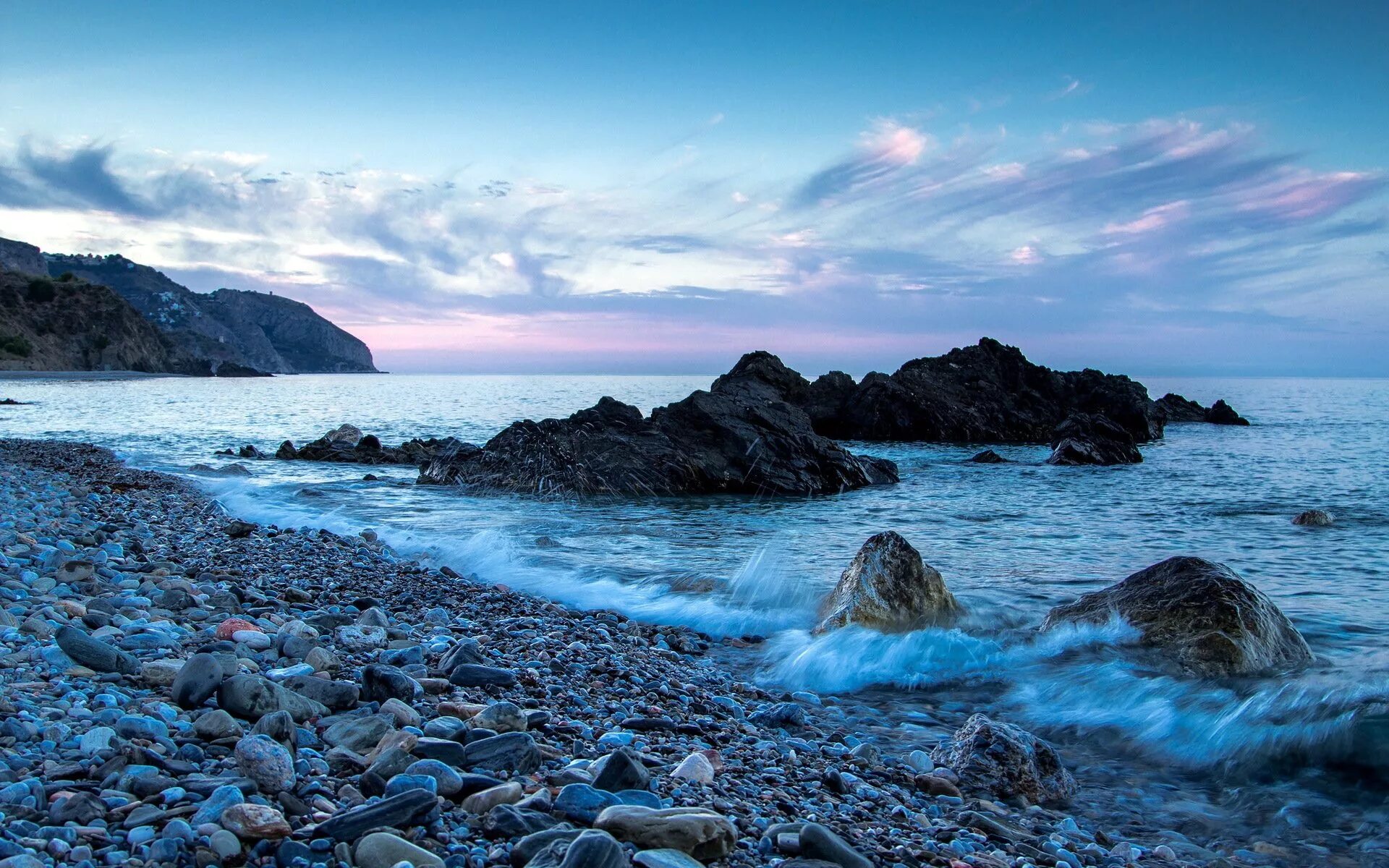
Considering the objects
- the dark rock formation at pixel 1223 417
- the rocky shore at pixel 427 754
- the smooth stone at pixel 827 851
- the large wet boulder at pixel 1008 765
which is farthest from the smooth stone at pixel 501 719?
the dark rock formation at pixel 1223 417

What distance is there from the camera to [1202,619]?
7.25m

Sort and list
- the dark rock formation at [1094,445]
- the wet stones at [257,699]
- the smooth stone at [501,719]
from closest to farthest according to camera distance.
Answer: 1. the wet stones at [257,699]
2. the smooth stone at [501,719]
3. the dark rock formation at [1094,445]

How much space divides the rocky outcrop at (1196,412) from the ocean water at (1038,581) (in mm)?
23541

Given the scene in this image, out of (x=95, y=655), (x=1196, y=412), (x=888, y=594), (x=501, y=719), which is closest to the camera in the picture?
(x=501, y=719)

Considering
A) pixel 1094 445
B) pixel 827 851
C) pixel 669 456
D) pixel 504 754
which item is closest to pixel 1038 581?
pixel 827 851

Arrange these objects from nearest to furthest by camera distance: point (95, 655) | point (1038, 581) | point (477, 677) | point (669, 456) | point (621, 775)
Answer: point (621, 775) → point (95, 655) → point (477, 677) → point (1038, 581) → point (669, 456)

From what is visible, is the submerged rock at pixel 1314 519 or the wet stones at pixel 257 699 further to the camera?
the submerged rock at pixel 1314 519

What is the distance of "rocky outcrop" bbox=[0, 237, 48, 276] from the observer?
562 feet

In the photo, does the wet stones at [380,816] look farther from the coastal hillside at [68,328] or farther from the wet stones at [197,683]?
the coastal hillside at [68,328]

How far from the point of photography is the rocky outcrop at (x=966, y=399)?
39438mm

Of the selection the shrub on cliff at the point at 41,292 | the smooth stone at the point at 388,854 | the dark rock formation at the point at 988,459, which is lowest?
the smooth stone at the point at 388,854

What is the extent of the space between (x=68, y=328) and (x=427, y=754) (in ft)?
462

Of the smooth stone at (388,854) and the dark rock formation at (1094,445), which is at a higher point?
the dark rock formation at (1094,445)

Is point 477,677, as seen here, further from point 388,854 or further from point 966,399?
point 966,399
